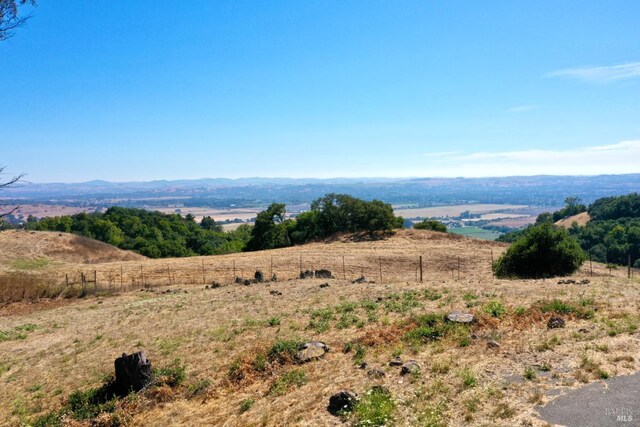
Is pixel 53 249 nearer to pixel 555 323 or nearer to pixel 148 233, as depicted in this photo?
pixel 148 233

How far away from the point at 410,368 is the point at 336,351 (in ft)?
10.4

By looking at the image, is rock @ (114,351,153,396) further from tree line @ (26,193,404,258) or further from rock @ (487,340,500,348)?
tree line @ (26,193,404,258)

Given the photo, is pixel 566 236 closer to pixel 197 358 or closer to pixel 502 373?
pixel 502 373

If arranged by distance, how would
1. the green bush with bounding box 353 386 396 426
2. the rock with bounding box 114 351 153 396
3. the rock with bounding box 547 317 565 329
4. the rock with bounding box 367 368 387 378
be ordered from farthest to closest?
the rock with bounding box 547 317 565 329
the rock with bounding box 114 351 153 396
the rock with bounding box 367 368 387 378
the green bush with bounding box 353 386 396 426

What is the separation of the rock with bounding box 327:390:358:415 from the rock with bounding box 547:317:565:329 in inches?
286

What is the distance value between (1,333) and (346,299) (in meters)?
16.6

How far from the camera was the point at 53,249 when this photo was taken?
4781cm

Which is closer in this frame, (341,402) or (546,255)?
(341,402)

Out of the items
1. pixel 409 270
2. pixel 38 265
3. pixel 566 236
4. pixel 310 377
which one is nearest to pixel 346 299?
pixel 310 377

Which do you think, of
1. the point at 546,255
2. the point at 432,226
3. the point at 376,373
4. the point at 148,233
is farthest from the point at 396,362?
the point at 148,233

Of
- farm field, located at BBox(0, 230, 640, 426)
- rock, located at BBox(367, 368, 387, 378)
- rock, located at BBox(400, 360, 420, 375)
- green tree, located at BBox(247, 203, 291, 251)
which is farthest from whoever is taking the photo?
green tree, located at BBox(247, 203, 291, 251)

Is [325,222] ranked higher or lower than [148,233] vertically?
higher

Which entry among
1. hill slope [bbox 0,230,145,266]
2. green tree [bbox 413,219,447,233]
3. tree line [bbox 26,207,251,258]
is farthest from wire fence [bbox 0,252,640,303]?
tree line [bbox 26,207,251,258]

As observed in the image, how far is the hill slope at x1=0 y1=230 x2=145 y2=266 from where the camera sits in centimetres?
4422
